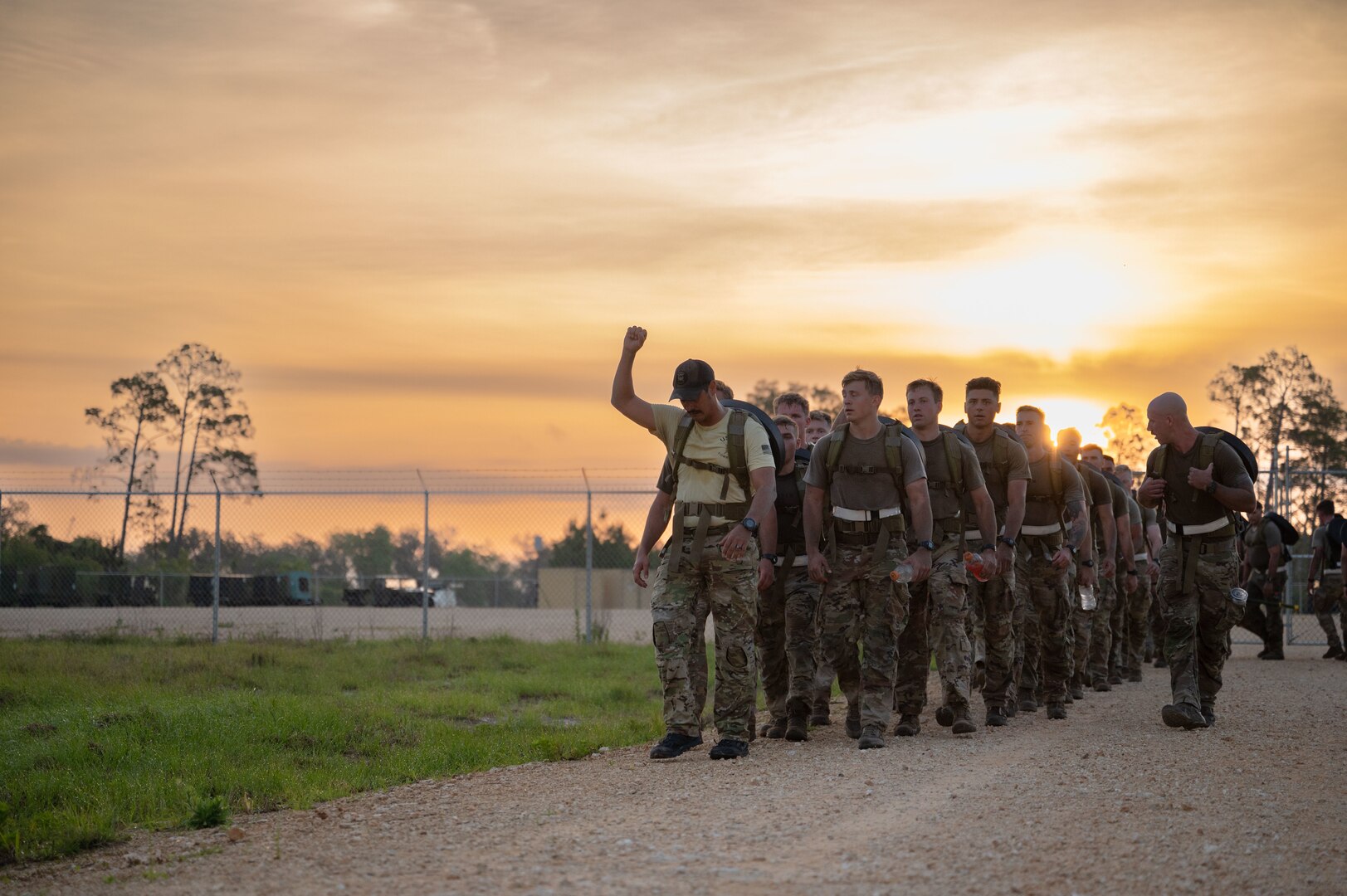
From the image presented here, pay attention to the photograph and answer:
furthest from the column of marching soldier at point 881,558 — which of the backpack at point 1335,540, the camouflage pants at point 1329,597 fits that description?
the camouflage pants at point 1329,597

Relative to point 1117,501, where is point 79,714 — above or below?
below

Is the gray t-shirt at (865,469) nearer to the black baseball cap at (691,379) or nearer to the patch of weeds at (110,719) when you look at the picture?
the black baseball cap at (691,379)

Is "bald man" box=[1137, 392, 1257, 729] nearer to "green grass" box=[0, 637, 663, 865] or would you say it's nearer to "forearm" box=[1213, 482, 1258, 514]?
"forearm" box=[1213, 482, 1258, 514]

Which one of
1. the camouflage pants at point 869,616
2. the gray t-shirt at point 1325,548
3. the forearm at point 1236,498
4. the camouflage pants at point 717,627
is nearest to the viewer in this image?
A: the camouflage pants at point 717,627

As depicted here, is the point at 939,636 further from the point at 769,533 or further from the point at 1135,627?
the point at 1135,627

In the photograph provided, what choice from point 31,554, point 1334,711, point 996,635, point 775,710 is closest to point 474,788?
point 775,710

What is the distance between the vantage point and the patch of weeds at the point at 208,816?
7312 millimetres

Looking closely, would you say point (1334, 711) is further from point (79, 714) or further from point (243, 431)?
point (243, 431)

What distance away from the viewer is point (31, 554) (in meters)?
27.3

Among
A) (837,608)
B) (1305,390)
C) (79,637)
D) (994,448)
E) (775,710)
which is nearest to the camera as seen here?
(837,608)

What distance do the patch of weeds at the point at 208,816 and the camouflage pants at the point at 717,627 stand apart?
2.55 meters

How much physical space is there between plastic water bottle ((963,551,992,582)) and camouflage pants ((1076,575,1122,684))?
4366 mm

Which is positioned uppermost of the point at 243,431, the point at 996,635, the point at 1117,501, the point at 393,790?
the point at 243,431

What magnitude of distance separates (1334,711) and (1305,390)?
36120 millimetres
